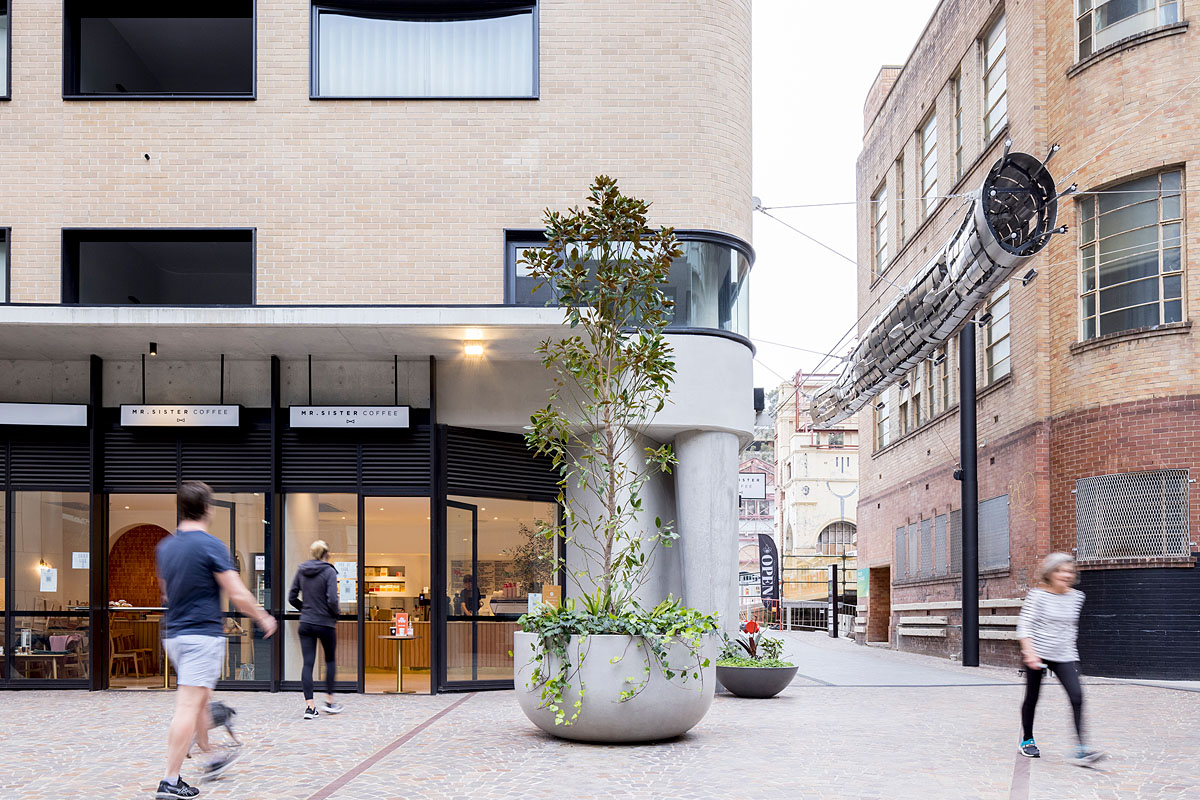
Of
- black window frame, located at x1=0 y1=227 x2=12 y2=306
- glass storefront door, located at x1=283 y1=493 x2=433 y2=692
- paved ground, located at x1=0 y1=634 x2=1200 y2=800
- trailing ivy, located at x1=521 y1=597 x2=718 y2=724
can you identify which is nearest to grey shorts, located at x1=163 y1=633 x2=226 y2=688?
paved ground, located at x1=0 y1=634 x2=1200 y2=800

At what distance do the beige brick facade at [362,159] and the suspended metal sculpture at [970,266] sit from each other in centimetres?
498

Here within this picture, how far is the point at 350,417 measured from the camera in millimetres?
14992

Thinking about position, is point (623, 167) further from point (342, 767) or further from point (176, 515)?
point (342, 767)

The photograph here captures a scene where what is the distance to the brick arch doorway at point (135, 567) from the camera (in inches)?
599

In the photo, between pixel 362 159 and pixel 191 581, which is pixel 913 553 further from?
pixel 191 581

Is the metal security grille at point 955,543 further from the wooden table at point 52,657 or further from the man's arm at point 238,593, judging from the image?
the man's arm at point 238,593

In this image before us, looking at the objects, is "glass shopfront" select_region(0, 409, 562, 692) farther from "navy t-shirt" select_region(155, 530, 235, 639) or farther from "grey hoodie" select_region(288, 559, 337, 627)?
"navy t-shirt" select_region(155, 530, 235, 639)

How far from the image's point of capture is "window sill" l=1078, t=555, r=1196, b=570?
18078mm

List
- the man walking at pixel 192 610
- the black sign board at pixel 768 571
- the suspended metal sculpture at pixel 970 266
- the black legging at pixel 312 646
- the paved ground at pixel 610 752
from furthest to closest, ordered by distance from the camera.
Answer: the black sign board at pixel 768 571 → the suspended metal sculpture at pixel 970 266 → the black legging at pixel 312 646 → the paved ground at pixel 610 752 → the man walking at pixel 192 610

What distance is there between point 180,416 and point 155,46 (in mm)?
5163

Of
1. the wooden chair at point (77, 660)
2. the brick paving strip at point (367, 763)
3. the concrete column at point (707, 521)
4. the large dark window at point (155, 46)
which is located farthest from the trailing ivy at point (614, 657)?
the large dark window at point (155, 46)

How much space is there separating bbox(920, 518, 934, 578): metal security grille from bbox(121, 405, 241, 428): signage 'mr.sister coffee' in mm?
18005

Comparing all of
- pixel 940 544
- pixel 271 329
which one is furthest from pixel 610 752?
pixel 940 544

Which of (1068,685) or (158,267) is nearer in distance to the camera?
(1068,685)
